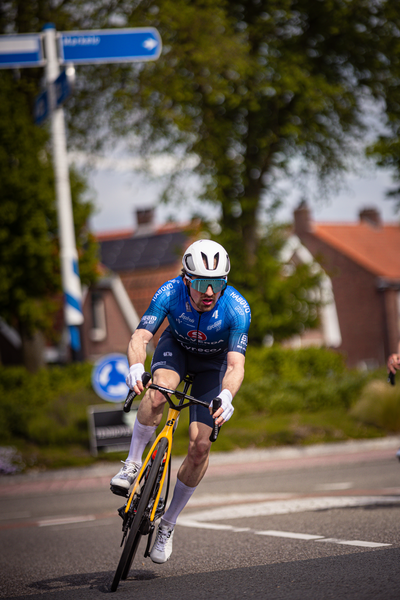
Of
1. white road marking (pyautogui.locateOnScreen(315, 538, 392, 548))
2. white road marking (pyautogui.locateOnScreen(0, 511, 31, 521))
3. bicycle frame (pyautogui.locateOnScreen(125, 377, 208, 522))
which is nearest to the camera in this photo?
bicycle frame (pyautogui.locateOnScreen(125, 377, 208, 522))

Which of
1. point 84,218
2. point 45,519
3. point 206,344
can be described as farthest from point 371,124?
point 206,344

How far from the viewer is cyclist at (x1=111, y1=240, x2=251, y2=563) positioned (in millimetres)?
5125

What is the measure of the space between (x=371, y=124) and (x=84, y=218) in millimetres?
11811

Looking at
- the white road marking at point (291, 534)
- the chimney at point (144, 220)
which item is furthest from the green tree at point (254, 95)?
the chimney at point (144, 220)

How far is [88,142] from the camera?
925 inches

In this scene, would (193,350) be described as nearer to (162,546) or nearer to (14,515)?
(162,546)

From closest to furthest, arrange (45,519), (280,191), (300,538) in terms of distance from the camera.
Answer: (300,538) < (45,519) < (280,191)

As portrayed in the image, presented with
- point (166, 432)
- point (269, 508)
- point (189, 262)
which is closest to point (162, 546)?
point (166, 432)

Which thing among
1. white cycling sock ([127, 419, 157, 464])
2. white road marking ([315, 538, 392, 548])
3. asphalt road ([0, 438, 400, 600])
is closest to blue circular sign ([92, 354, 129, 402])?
asphalt road ([0, 438, 400, 600])

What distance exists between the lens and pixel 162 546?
5320mm

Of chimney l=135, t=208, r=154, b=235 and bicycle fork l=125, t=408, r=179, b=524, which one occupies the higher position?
bicycle fork l=125, t=408, r=179, b=524

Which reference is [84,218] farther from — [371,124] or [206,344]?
[206,344]

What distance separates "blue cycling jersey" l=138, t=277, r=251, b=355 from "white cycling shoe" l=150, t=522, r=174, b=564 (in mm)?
1300

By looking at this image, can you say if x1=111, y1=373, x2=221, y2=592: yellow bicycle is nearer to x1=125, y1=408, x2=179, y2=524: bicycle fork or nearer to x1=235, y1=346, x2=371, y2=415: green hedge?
x1=125, y1=408, x2=179, y2=524: bicycle fork
